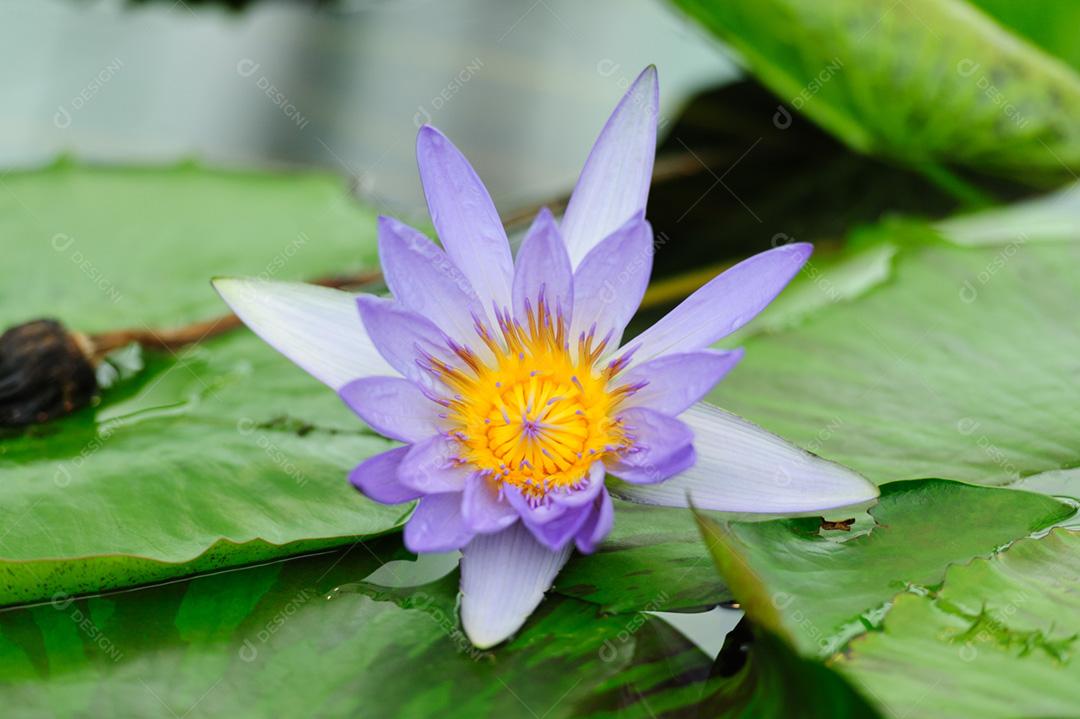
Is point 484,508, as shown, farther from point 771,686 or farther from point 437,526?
point 771,686

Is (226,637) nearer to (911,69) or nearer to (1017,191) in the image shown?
(911,69)

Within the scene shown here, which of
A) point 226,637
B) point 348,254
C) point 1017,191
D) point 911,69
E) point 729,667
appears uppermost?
point 911,69

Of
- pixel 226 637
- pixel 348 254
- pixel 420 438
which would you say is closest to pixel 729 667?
pixel 420 438

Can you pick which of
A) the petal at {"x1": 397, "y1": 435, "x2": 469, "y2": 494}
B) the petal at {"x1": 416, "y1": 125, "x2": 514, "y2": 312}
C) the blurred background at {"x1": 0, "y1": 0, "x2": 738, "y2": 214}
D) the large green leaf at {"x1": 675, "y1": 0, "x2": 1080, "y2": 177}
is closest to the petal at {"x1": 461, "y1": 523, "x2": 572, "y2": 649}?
the petal at {"x1": 397, "y1": 435, "x2": 469, "y2": 494}

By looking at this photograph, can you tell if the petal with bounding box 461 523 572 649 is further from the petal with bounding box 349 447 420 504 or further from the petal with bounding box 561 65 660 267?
the petal with bounding box 561 65 660 267

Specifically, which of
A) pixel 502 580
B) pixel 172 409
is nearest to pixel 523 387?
pixel 502 580

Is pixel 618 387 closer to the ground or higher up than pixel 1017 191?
closer to the ground

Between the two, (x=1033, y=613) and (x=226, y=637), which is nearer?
(x=1033, y=613)

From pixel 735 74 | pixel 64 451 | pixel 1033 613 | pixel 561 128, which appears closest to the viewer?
pixel 1033 613
